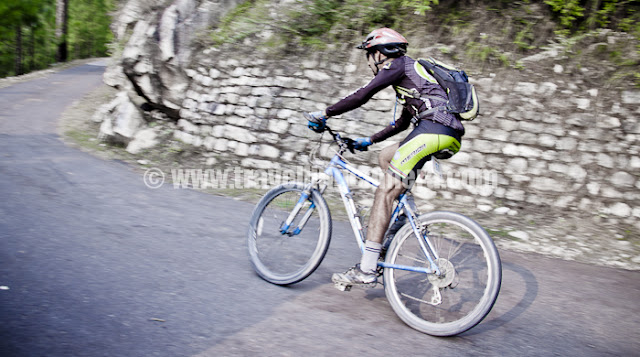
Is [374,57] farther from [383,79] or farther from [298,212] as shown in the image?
[298,212]

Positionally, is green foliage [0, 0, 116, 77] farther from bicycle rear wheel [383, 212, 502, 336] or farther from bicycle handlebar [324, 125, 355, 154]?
bicycle rear wheel [383, 212, 502, 336]

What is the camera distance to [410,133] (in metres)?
3.46

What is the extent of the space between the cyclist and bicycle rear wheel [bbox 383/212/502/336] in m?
0.17

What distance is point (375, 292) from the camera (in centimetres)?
402

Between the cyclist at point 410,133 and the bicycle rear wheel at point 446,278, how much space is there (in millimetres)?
167

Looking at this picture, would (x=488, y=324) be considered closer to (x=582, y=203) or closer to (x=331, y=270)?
(x=331, y=270)

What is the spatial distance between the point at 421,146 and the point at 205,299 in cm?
200

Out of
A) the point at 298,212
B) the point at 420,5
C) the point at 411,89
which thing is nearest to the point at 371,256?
the point at 298,212

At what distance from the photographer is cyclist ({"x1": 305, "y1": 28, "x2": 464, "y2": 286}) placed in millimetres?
3393

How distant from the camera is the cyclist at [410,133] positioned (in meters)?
3.39

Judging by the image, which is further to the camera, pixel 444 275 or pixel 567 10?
pixel 567 10

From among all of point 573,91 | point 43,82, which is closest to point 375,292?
point 573,91

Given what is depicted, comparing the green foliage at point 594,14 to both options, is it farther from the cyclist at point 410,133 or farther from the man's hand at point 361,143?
the man's hand at point 361,143

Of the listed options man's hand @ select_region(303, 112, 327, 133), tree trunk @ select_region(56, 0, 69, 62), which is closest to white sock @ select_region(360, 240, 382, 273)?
man's hand @ select_region(303, 112, 327, 133)
